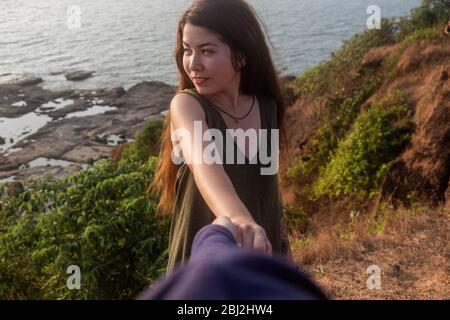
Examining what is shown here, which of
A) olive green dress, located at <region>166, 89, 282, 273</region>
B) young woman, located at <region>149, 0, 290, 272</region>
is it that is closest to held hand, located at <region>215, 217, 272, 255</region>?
young woman, located at <region>149, 0, 290, 272</region>

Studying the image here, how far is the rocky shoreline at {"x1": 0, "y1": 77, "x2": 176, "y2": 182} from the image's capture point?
2175cm

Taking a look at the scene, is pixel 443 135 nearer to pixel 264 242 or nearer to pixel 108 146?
pixel 264 242

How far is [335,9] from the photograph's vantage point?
31.9 m

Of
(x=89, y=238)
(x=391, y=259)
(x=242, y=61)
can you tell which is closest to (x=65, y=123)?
(x=89, y=238)

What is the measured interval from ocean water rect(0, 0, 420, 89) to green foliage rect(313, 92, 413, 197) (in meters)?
16.4

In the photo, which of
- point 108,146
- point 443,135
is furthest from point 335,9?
point 443,135

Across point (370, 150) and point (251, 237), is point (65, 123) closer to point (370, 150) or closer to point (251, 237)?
point (370, 150)

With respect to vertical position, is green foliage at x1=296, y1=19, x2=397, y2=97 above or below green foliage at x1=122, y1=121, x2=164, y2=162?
above

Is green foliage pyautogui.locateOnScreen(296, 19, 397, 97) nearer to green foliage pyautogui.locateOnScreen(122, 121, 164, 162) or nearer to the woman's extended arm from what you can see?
green foliage pyautogui.locateOnScreen(122, 121, 164, 162)

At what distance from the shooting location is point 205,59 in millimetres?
1713

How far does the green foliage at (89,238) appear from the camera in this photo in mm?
4309

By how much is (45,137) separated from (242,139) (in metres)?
23.4

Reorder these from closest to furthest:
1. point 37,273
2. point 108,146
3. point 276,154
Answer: point 276,154 < point 37,273 < point 108,146

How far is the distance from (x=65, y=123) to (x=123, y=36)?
10146 millimetres
